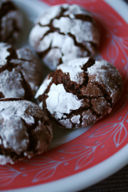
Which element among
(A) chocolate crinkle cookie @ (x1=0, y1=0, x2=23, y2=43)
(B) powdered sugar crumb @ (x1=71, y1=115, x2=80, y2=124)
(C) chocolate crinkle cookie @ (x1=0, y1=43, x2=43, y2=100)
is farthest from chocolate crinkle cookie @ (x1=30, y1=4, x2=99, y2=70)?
(B) powdered sugar crumb @ (x1=71, y1=115, x2=80, y2=124)

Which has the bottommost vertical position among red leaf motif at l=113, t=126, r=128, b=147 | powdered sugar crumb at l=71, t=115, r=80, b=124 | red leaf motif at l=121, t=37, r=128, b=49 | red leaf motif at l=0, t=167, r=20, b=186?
red leaf motif at l=0, t=167, r=20, b=186

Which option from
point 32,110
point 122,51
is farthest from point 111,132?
point 122,51

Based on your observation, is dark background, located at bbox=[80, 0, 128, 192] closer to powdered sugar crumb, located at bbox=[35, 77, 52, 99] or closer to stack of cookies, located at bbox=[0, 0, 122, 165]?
stack of cookies, located at bbox=[0, 0, 122, 165]

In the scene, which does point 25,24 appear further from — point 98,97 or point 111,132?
point 111,132

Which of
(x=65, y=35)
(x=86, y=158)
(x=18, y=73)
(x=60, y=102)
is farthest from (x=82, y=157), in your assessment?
(x=65, y=35)

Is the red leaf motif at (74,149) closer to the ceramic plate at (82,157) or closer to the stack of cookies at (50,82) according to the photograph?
the ceramic plate at (82,157)

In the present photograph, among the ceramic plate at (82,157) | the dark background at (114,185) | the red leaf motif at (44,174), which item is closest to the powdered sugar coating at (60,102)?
the ceramic plate at (82,157)

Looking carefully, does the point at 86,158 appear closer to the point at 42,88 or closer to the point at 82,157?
the point at 82,157

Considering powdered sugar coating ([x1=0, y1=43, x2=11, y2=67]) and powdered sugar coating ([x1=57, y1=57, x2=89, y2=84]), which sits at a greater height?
powdered sugar coating ([x1=57, y1=57, x2=89, y2=84])
